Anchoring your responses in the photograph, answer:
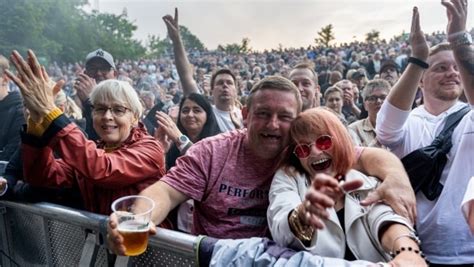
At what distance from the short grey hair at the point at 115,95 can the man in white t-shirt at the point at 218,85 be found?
1959mm

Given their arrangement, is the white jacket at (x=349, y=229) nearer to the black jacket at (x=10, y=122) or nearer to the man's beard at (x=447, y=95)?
the man's beard at (x=447, y=95)

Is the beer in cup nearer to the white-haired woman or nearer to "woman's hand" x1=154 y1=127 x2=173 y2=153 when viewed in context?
the white-haired woman

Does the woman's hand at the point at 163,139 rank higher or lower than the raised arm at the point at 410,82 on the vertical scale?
lower

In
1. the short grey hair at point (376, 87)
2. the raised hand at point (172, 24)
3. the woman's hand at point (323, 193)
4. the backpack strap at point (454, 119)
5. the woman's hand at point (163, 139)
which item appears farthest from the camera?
the raised hand at point (172, 24)

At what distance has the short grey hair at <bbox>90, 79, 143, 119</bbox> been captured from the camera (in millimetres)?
2312

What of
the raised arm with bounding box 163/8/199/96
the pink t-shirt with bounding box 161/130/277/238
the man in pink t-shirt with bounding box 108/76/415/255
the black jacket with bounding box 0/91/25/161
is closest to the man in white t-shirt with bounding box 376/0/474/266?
the man in pink t-shirt with bounding box 108/76/415/255

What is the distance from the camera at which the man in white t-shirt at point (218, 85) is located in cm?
430

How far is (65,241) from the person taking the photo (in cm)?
224

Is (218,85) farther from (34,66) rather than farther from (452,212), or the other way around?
(452,212)

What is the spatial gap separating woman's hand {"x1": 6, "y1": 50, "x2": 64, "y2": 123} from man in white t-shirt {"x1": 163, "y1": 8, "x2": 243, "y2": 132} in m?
2.36

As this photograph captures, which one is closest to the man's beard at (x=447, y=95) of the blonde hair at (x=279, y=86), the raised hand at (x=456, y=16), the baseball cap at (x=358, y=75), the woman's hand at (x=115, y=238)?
the raised hand at (x=456, y=16)

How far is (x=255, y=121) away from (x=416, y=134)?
962 mm

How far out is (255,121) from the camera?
2004mm

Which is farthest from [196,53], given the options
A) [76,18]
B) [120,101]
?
[120,101]
